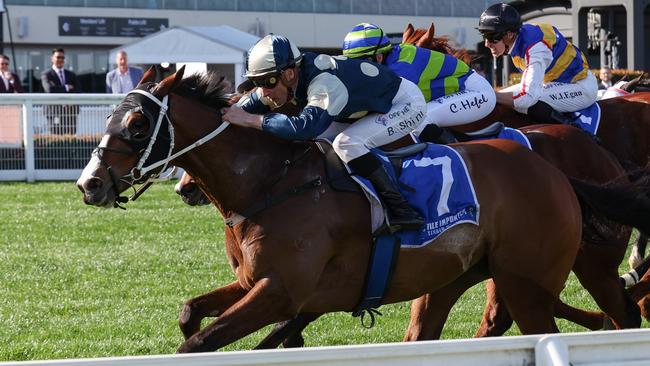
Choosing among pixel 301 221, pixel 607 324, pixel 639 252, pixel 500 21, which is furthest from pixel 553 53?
pixel 301 221

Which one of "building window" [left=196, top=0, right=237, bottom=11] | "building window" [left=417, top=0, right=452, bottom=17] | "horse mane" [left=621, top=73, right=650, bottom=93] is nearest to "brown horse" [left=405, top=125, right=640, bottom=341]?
"horse mane" [left=621, top=73, right=650, bottom=93]

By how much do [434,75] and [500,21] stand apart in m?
0.51

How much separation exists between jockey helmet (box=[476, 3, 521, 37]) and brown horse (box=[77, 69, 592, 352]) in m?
1.53

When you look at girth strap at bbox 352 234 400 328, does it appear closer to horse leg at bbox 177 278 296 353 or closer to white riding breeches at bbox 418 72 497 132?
horse leg at bbox 177 278 296 353

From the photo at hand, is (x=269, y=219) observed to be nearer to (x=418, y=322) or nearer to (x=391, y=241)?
(x=391, y=241)

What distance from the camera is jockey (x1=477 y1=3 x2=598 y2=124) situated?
6.37m

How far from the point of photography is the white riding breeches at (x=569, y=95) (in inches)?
265

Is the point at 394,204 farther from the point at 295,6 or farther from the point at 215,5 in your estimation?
the point at 295,6

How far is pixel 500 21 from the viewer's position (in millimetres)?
6355

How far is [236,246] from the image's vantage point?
4629 millimetres

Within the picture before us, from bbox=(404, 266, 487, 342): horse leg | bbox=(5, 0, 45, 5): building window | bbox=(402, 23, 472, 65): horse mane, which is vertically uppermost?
bbox=(5, 0, 45, 5): building window

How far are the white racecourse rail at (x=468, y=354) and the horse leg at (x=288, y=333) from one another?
1843mm

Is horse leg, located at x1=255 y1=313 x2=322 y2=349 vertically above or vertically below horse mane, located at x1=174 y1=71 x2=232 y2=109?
below

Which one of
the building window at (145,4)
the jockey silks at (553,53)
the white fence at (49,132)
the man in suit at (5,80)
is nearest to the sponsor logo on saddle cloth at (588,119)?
the jockey silks at (553,53)
